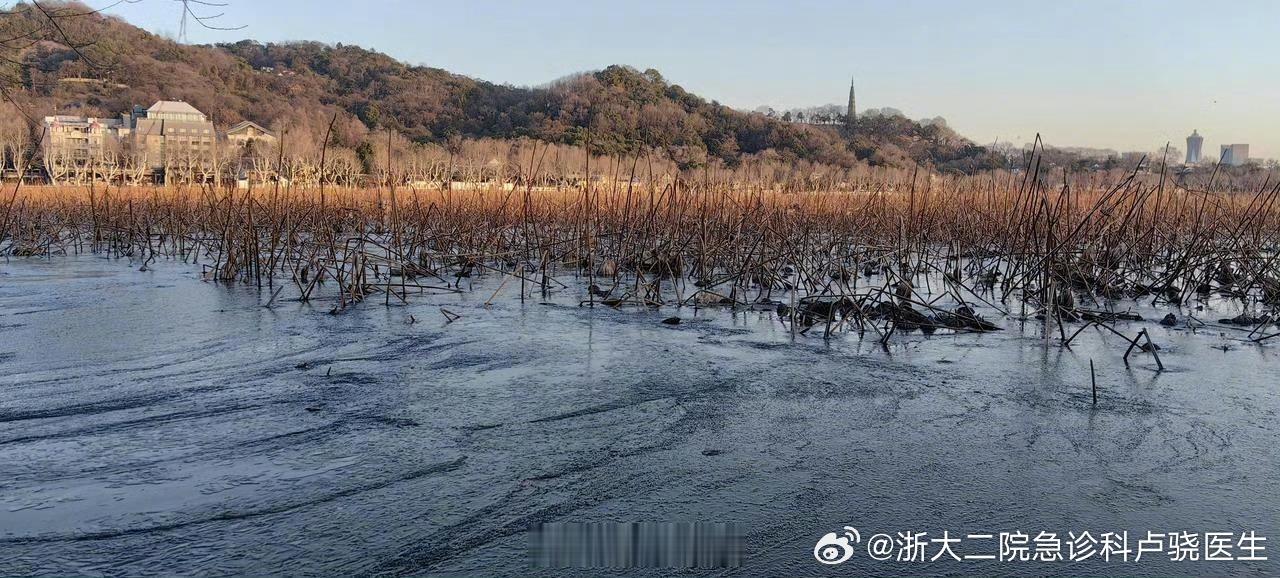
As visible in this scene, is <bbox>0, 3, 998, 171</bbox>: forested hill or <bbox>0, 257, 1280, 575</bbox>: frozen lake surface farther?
<bbox>0, 3, 998, 171</bbox>: forested hill

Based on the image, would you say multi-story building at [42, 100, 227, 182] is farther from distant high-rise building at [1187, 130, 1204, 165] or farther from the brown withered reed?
distant high-rise building at [1187, 130, 1204, 165]

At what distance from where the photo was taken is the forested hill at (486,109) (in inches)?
2000

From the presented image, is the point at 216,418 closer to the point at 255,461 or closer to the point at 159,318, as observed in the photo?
the point at 255,461

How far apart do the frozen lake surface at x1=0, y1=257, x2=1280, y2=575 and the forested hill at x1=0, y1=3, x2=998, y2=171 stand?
37698 mm

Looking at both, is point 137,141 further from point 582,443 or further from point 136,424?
point 582,443

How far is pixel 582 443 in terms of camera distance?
2.63 metres

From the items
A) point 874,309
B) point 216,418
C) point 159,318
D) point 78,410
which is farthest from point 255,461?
point 874,309

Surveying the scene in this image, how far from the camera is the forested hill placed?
167 feet

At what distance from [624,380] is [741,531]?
1529mm

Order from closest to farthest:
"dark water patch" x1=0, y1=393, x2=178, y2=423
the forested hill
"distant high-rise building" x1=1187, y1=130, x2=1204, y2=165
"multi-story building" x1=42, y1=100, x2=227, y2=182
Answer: "dark water patch" x1=0, y1=393, x2=178, y2=423, "distant high-rise building" x1=1187, y1=130, x2=1204, y2=165, "multi-story building" x1=42, y1=100, x2=227, y2=182, the forested hill

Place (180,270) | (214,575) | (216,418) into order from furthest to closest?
(180,270) < (216,418) < (214,575)

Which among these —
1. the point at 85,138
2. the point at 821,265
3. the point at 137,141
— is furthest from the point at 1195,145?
the point at 85,138

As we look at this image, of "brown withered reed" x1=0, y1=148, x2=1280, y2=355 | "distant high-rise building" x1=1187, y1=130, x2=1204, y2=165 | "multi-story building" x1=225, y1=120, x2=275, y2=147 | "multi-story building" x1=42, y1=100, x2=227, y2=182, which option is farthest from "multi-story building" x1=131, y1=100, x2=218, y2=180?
"distant high-rise building" x1=1187, y1=130, x2=1204, y2=165

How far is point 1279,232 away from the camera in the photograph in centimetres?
812
